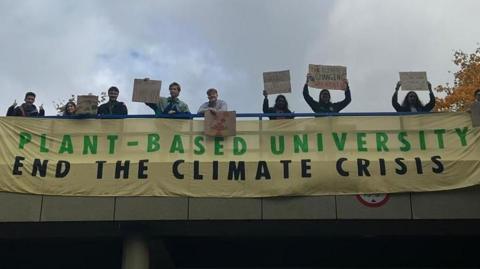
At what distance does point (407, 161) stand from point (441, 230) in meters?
1.57

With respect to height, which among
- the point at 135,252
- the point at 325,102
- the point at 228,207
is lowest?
the point at 135,252

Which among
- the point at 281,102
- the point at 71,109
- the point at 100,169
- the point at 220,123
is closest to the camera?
the point at 100,169

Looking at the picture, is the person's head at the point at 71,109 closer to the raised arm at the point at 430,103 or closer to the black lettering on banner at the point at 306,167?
the black lettering on banner at the point at 306,167

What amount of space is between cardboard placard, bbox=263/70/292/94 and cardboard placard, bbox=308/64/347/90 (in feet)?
1.48

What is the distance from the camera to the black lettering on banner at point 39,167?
423 inches

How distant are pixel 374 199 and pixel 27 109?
6680 mm

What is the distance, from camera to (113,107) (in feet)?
38.7

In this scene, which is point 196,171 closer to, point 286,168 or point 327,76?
point 286,168

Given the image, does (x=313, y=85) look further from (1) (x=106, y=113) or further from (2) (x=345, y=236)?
(1) (x=106, y=113)

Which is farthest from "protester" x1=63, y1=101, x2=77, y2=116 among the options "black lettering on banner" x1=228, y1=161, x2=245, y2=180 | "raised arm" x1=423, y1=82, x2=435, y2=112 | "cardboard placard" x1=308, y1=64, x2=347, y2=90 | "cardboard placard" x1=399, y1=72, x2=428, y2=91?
"raised arm" x1=423, y1=82, x2=435, y2=112

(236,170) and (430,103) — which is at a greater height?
(430,103)

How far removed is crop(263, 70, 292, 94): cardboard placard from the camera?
11.4 m

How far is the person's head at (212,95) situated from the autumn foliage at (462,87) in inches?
667

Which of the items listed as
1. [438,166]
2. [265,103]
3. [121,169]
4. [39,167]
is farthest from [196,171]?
[438,166]
